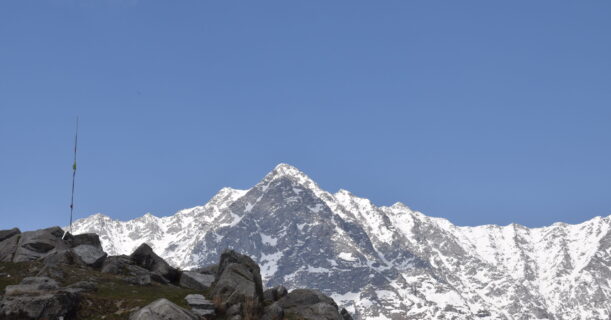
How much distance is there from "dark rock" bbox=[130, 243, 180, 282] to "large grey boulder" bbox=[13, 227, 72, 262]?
5.88 m

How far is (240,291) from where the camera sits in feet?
143

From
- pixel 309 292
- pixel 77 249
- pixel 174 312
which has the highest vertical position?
pixel 77 249

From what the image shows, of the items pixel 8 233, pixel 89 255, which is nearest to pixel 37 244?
pixel 89 255

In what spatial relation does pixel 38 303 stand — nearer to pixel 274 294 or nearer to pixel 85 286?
pixel 85 286

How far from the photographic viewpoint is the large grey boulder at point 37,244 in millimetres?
54781

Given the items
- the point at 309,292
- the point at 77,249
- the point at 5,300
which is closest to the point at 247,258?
the point at 309,292

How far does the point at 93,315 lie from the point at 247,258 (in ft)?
45.8

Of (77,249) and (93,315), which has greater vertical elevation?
(77,249)

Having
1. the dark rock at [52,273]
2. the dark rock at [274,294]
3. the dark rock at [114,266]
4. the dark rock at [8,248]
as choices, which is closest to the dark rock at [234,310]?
the dark rock at [274,294]

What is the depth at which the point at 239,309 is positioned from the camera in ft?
135

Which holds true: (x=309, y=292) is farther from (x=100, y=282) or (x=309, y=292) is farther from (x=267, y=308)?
(x=100, y=282)

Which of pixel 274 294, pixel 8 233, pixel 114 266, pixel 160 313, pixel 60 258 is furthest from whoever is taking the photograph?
pixel 8 233

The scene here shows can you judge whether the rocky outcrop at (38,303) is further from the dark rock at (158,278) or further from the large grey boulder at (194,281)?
the large grey boulder at (194,281)

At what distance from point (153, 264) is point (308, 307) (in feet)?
58.8
